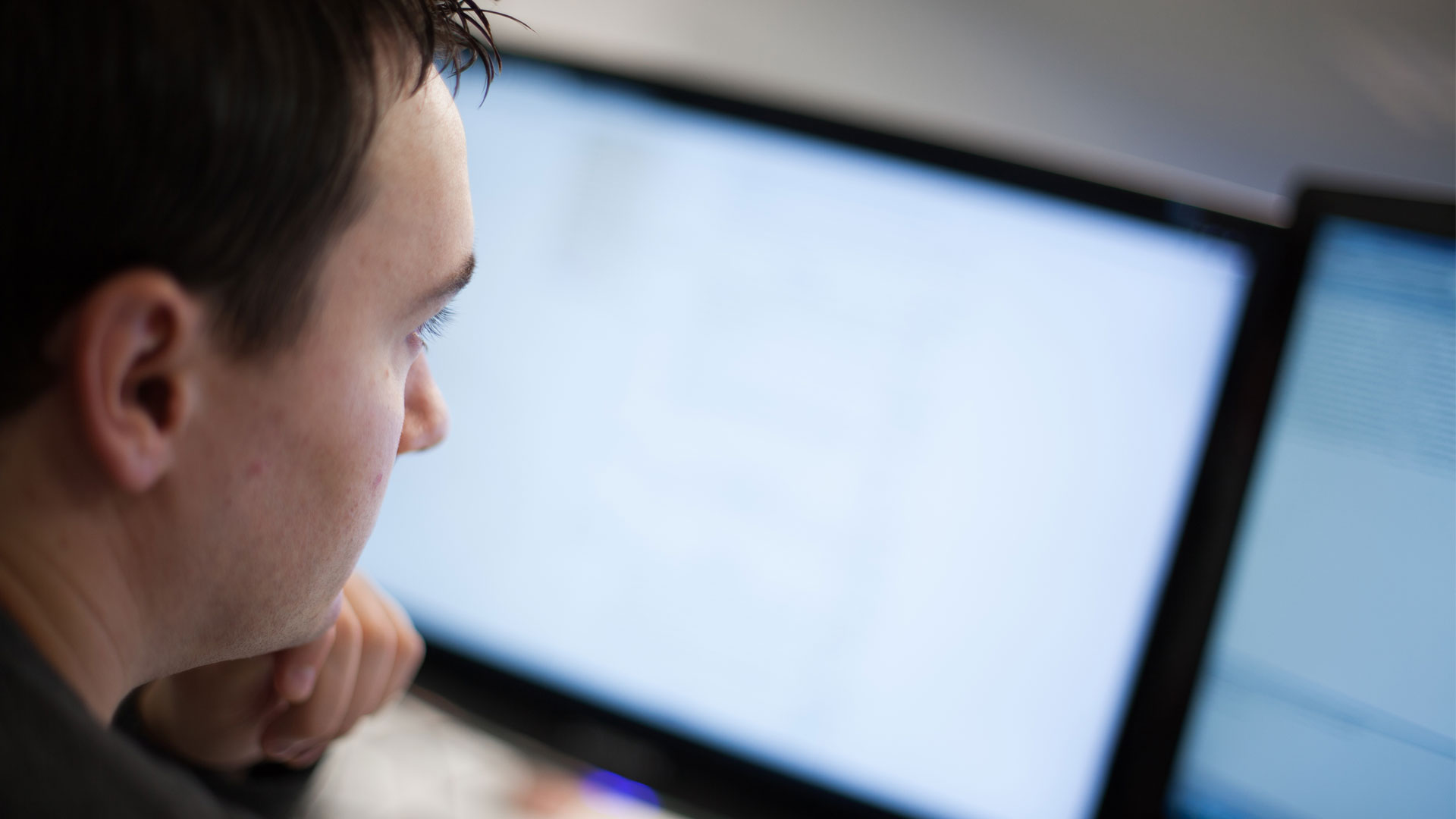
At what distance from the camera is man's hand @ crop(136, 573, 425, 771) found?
1.74 feet

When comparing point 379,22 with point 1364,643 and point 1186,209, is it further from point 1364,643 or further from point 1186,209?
point 1364,643

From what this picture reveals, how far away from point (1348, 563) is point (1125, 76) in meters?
0.37

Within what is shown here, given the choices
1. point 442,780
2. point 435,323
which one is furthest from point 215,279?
point 442,780

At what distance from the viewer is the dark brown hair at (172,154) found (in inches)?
11.6

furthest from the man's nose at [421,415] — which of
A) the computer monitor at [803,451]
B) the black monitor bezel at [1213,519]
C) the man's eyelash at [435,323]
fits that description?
the black monitor bezel at [1213,519]

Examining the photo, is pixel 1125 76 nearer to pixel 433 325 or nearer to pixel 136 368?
pixel 433 325

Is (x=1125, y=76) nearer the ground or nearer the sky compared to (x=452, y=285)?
nearer the sky

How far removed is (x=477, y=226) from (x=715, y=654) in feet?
0.98

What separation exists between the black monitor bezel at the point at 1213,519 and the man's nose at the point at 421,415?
0.37 meters

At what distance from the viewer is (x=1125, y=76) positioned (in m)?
0.67

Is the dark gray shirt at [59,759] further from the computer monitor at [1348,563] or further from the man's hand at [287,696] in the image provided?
the computer monitor at [1348,563]

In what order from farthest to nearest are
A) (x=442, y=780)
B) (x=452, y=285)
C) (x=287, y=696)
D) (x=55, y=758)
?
1. (x=442, y=780)
2. (x=287, y=696)
3. (x=452, y=285)
4. (x=55, y=758)

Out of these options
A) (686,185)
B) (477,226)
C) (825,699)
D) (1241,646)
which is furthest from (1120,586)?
(477,226)

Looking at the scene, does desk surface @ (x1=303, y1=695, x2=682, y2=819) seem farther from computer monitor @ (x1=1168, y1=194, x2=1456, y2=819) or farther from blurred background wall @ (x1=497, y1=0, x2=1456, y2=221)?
blurred background wall @ (x1=497, y1=0, x2=1456, y2=221)
